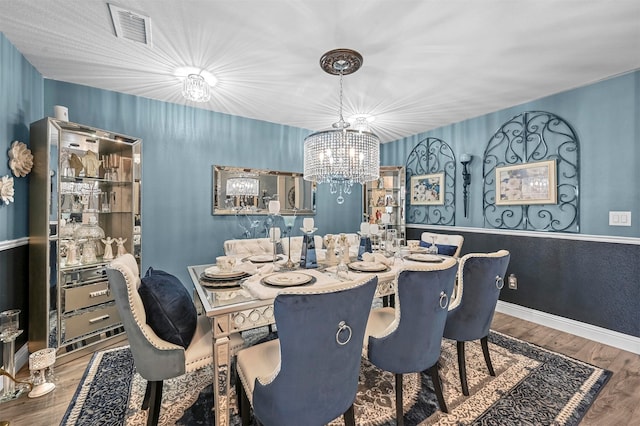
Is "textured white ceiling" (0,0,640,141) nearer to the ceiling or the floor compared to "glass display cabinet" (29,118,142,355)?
nearer to the ceiling

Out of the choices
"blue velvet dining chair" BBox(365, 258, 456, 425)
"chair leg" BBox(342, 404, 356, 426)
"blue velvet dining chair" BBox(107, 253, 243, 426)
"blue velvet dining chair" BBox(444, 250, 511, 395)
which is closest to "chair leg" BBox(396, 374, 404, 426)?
"blue velvet dining chair" BBox(365, 258, 456, 425)

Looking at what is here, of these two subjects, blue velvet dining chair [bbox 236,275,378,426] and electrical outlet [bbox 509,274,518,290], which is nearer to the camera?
blue velvet dining chair [bbox 236,275,378,426]

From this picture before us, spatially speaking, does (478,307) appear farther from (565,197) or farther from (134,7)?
(134,7)

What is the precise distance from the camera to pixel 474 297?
1816 mm

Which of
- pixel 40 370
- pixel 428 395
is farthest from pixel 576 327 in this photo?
pixel 40 370

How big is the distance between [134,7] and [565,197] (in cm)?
411

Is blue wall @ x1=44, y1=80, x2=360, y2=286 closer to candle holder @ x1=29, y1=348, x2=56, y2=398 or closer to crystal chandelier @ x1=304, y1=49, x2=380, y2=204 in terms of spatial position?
candle holder @ x1=29, y1=348, x2=56, y2=398

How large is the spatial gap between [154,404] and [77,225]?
197 cm

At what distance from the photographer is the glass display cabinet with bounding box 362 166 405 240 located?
4.54 meters

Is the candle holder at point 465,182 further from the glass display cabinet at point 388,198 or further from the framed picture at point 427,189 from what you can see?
the glass display cabinet at point 388,198

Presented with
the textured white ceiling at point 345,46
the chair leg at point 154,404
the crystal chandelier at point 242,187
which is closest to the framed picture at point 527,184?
the textured white ceiling at point 345,46

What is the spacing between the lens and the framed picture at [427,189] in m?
4.17

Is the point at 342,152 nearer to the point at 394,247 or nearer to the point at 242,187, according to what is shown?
the point at 394,247

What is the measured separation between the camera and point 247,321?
1479 millimetres
